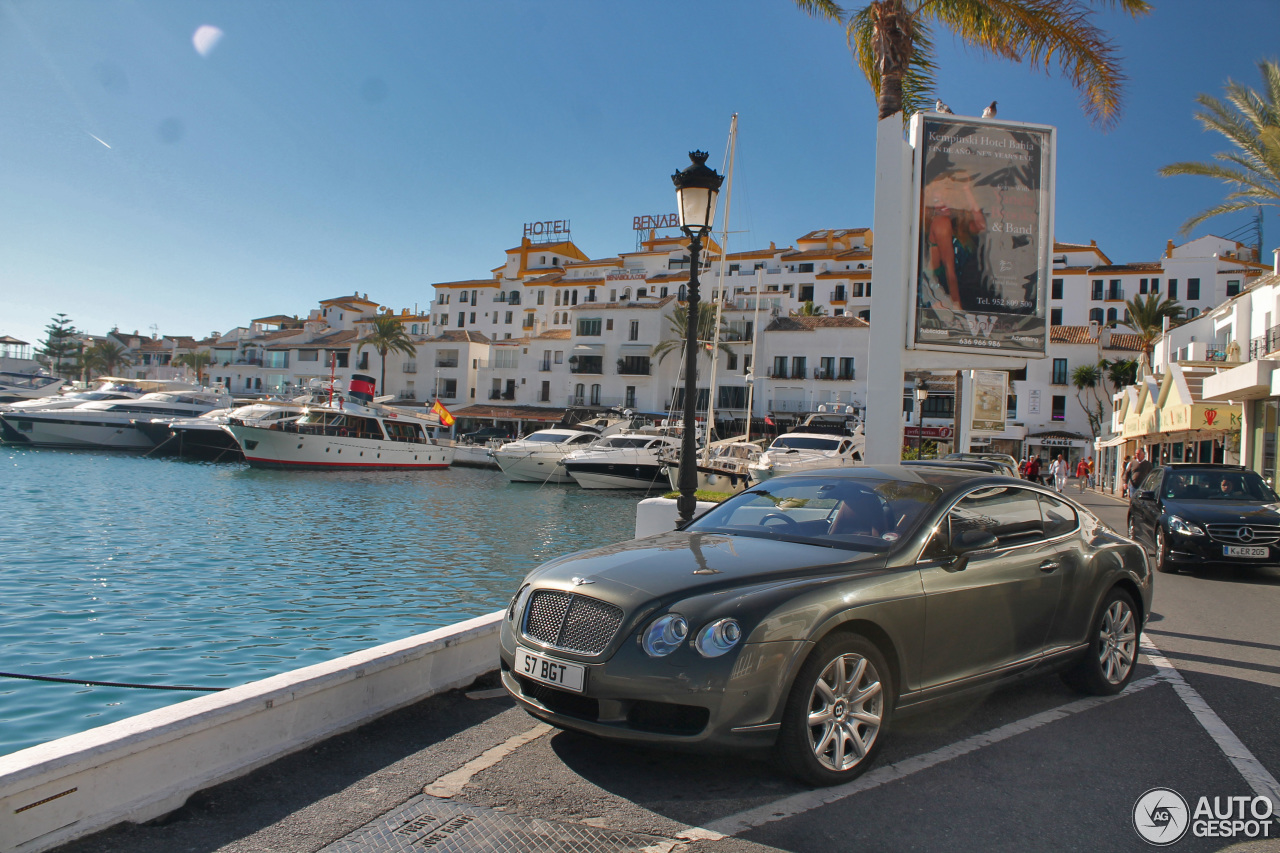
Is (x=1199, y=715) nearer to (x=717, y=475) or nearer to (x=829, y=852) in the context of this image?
(x=829, y=852)

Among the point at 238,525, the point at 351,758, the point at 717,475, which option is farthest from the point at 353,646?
the point at 717,475

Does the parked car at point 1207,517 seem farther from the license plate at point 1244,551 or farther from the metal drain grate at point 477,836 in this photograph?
the metal drain grate at point 477,836

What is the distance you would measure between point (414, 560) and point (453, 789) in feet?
42.2

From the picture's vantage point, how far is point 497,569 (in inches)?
624

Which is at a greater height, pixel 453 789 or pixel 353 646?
pixel 453 789

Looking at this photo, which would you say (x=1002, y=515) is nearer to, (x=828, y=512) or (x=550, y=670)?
(x=828, y=512)

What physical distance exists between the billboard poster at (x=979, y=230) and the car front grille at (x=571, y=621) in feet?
29.3

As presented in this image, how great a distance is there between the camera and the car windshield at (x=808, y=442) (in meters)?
30.6

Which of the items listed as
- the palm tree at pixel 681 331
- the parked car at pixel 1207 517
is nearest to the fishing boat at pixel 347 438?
the palm tree at pixel 681 331

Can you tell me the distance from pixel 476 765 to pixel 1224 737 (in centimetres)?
423

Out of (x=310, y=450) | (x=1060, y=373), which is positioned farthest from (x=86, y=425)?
(x=1060, y=373)

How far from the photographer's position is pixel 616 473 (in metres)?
38.2

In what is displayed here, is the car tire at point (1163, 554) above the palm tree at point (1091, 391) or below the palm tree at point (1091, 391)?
below

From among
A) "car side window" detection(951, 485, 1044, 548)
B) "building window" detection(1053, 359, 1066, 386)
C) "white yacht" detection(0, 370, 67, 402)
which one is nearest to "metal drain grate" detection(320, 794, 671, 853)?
"car side window" detection(951, 485, 1044, 548)
